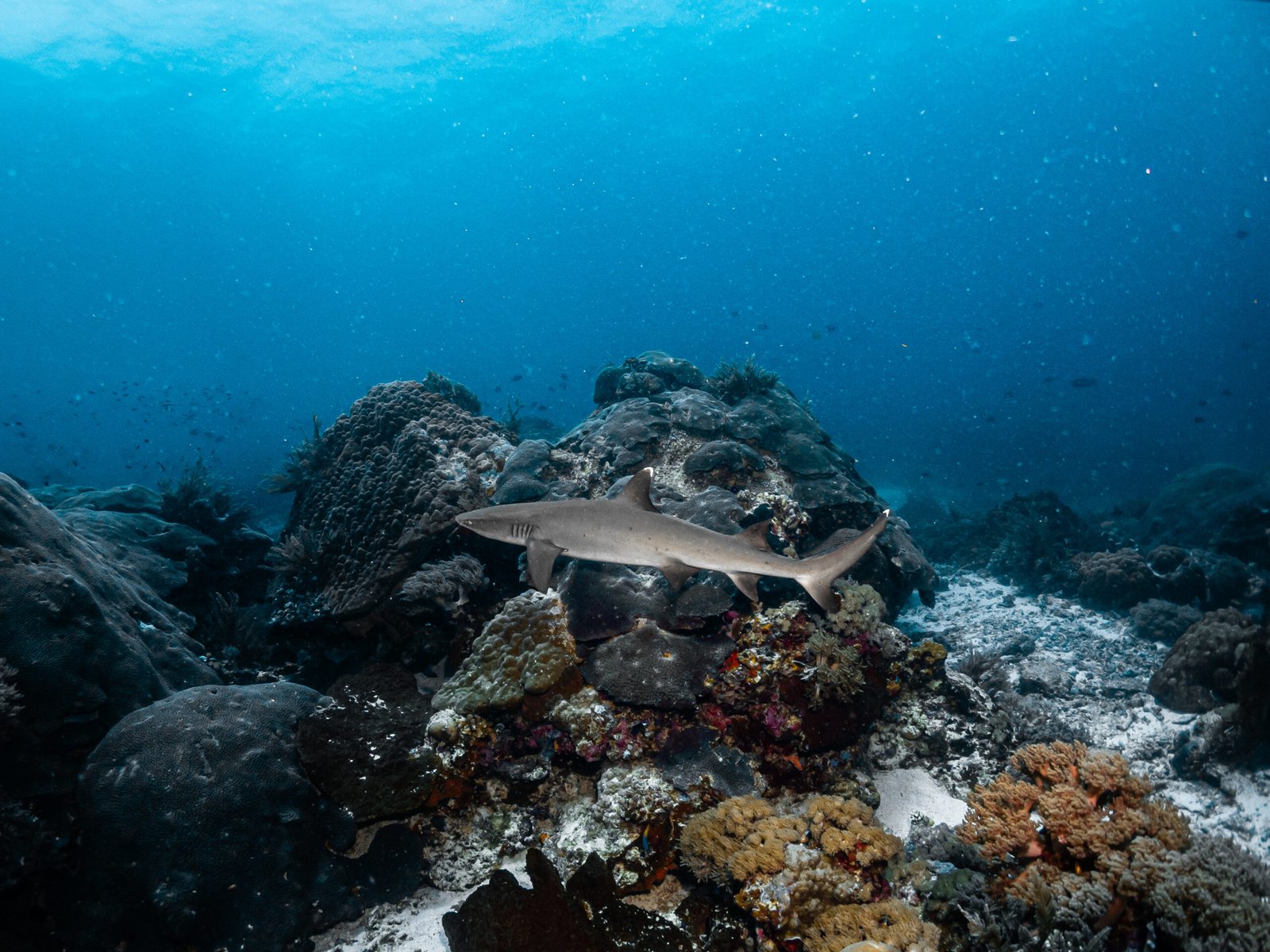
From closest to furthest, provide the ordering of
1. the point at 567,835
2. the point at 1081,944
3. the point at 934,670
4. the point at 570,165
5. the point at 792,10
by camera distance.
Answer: the point at 1081,944, the point at 567,835, the point at 934,670, the point at 792,10, the point at 570,165

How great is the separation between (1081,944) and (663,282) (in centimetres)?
20094

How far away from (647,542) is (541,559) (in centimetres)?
121

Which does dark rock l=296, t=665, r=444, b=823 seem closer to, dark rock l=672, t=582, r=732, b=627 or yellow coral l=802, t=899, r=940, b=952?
dark rock l=672, t=582, r=732, b=627

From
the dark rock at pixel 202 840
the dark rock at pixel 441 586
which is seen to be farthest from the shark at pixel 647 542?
the dark rock at pixel 202 840

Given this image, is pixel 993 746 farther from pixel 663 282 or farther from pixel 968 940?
pixel 663 282

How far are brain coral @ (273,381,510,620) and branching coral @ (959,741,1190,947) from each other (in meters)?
6.93

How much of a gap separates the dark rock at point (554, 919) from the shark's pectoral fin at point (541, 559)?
2.44m

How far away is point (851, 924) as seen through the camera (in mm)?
3361

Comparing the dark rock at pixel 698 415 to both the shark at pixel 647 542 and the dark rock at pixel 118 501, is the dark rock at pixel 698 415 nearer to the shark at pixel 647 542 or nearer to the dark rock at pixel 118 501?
the shark at pixel 647 542

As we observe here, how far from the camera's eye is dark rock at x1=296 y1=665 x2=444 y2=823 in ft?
15.9

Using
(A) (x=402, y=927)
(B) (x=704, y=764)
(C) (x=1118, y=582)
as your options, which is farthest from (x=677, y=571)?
(C) (x=1118, y=582)

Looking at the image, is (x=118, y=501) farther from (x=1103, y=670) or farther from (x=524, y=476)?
(x=1103, y=670)

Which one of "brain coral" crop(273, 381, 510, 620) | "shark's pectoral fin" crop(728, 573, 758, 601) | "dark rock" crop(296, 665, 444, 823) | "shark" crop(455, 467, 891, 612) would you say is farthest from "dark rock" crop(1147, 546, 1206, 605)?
"dark rock" crop(296, 665, 444, 823)

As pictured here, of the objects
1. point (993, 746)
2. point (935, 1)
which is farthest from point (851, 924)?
point (935, 1)
